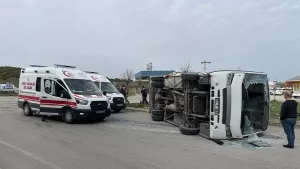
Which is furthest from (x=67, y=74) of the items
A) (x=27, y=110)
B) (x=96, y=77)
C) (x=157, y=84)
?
(x=96, y=77)

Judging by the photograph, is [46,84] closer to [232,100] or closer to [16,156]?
[16,156]

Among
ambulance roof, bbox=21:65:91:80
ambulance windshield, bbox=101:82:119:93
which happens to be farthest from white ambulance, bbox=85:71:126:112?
ambulance roof, bbox=21:65:91:80

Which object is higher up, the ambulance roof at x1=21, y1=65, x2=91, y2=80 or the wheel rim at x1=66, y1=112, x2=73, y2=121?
the ambulance roof at x1=21, y1=65, x2=91, y2=80

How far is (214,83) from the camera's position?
1020cm

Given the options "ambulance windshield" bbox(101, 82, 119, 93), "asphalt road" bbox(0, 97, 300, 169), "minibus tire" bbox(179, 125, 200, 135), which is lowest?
"asphalt road" bbox(0, 97, 300, 169)

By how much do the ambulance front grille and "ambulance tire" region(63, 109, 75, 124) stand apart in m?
0.95

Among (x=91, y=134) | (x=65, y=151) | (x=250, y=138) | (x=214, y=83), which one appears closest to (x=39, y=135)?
(x=91, y=134)

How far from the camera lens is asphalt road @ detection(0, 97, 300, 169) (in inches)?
276

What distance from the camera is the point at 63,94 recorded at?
553 inches

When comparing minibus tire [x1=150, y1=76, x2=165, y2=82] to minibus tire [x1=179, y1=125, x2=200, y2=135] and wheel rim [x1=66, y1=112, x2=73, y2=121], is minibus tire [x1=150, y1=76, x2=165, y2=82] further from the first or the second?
wheel rim [x1=66, y1=112, x2=73, y2=121]

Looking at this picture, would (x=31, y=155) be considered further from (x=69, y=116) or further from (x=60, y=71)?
(x=60, y=71)

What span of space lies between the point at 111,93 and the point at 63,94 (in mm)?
4918

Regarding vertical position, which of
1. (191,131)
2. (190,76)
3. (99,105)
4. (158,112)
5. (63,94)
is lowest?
(191,131)

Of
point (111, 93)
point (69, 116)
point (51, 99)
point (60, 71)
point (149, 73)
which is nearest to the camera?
point (69, 116)
